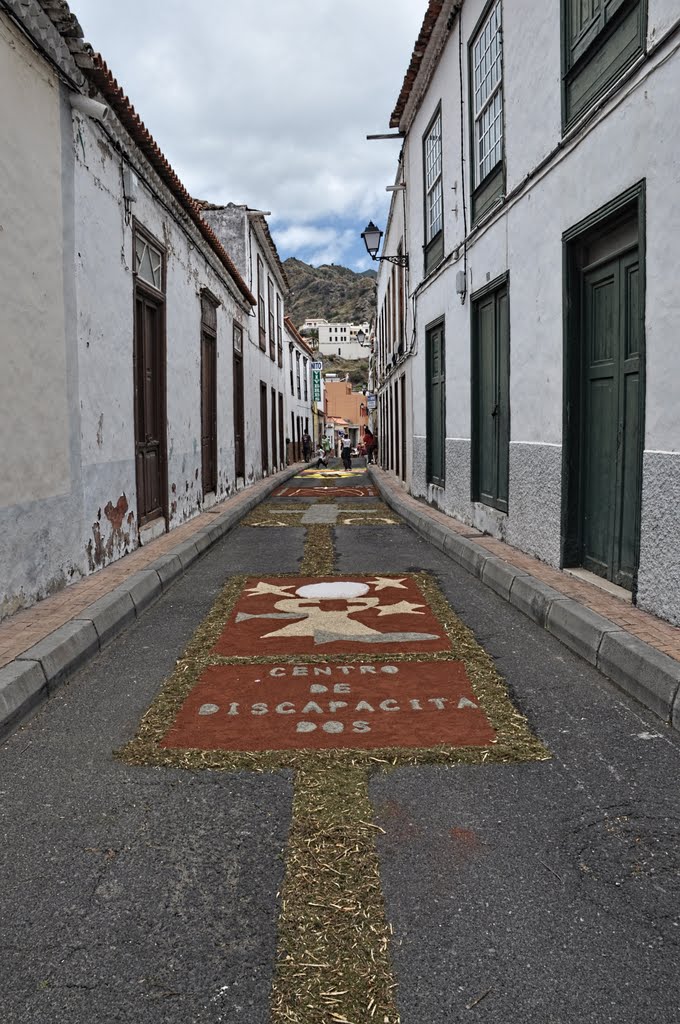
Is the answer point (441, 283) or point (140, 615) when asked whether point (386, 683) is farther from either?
point (441, 283)

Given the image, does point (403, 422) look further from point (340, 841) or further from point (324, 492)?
point (340, 841)

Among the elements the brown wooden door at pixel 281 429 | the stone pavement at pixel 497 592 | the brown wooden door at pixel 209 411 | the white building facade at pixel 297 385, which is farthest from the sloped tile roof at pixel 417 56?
the white building facade at pixel 297 385

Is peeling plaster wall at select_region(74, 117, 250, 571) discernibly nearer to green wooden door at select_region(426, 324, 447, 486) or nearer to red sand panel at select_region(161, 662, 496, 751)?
red sand panel at select_region(161, 662, 496, 751)

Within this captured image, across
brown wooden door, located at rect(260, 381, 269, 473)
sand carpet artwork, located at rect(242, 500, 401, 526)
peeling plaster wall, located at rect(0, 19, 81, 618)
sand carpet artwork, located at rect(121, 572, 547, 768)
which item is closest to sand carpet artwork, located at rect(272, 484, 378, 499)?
sand carpet artwork, located at rect(242, 500, 401, 526)

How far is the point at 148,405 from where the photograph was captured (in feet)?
31.6

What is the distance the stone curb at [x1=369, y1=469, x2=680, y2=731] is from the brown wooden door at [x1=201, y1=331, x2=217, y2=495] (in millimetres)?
6717

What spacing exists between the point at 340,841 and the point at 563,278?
5396mm

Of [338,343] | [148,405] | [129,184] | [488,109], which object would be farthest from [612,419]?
[338,343]

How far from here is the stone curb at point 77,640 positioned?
3861mm

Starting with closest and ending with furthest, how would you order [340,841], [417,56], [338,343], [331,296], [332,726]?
[340,841] < [332,726] < [417,56] < [338,343] < [331,296]

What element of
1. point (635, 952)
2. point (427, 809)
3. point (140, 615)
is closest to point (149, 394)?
point (140, 615)

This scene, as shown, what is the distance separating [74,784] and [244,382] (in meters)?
16.4

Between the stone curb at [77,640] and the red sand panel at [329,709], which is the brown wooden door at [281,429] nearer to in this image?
the stone curb at [77,640]

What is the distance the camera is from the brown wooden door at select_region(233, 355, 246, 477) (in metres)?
17.6
